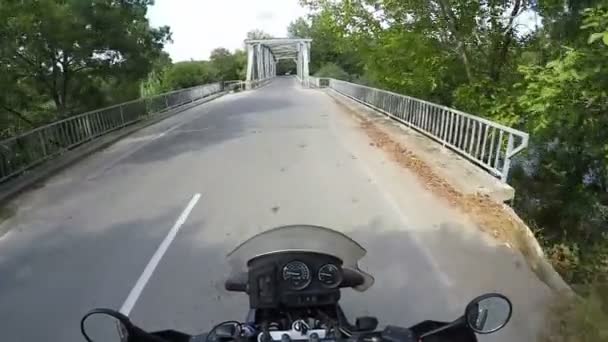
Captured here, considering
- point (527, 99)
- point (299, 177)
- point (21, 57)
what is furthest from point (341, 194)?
point (21, 57)

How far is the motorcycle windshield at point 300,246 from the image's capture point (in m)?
2.33

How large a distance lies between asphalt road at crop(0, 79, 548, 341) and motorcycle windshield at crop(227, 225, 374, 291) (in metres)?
1.26

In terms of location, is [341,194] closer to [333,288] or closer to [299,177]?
[299,177]

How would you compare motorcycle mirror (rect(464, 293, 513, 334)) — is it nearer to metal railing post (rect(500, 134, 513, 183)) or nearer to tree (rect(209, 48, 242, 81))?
metal railing post (rect(500, 134, 513, 183))

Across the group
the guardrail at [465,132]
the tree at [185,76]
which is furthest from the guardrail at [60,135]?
the tree at [185,76]

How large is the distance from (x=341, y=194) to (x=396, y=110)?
32.0ft

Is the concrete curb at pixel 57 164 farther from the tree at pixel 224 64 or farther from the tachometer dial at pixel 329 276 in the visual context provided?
the tree at pixel 224 64

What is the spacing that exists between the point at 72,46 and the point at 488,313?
15.6m

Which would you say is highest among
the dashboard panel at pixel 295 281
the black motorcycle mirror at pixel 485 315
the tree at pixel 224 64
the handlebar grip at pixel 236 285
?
the dashboard panel at pixel 295 281

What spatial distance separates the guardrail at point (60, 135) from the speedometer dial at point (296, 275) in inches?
356

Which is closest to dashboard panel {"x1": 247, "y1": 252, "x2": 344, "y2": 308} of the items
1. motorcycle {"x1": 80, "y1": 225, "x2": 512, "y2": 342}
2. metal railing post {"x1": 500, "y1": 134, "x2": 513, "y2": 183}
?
motorcycle {"x1": 80, "y1": 225, "x2": 512, "y2": 342}

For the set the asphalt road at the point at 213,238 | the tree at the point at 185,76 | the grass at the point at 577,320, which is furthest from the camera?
the tree at the point at 185,76

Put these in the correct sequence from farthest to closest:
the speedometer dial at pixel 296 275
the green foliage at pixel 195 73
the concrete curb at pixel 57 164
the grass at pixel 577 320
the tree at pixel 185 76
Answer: the tree at pixel 185 76, the green foliage at pixel 195 73, the concrete curb at pixel 57 164, the grass at pixel 577 320, the speedometer dial at pixel 296 275

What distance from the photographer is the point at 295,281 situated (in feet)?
7.30
